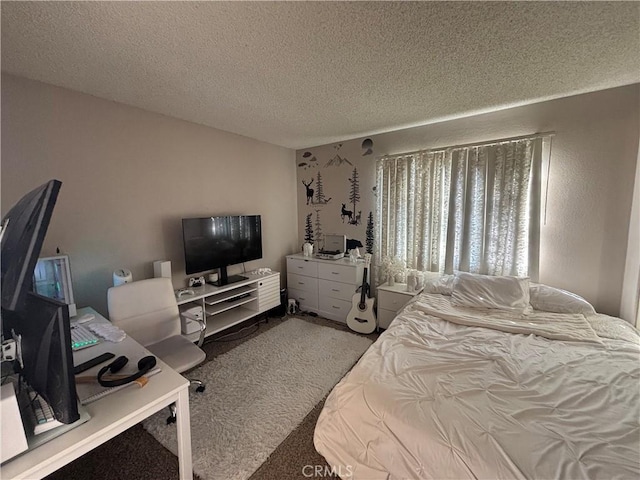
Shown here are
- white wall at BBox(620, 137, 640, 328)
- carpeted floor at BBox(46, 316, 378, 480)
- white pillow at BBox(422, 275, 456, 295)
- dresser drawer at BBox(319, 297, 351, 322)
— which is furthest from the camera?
dresser drawer at BBox(319, 297, 351, 322)

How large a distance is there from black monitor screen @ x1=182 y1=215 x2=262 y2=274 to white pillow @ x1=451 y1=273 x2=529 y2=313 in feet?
7.79

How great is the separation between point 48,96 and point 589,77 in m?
4.08

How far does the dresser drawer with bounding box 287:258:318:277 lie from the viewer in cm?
355

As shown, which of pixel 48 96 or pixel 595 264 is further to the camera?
pixel 595 264

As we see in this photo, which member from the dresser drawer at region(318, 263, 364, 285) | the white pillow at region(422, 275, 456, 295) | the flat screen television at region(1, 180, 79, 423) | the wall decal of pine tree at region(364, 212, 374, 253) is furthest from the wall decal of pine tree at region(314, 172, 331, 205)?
the flat screen television at region(1, 180, 79, 423)

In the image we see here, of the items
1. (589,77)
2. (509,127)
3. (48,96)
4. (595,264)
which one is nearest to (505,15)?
(589,77)

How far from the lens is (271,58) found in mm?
1612

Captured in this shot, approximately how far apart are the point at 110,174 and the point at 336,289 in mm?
2671

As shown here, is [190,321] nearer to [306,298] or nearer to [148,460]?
[148,460]

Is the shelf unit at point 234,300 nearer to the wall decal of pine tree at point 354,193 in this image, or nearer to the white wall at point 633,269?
the wall decal of pine tree at point 354,193

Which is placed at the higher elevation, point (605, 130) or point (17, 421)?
point (605, 130)

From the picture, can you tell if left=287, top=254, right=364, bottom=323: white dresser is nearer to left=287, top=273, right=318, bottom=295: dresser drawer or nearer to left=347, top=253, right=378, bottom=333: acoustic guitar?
left=287, top=273, right=318, bottom=295: dresser drawer

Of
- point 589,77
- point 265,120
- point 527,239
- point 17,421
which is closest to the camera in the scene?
point 17,421

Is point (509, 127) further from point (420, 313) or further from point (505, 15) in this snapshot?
point (420, 313)
